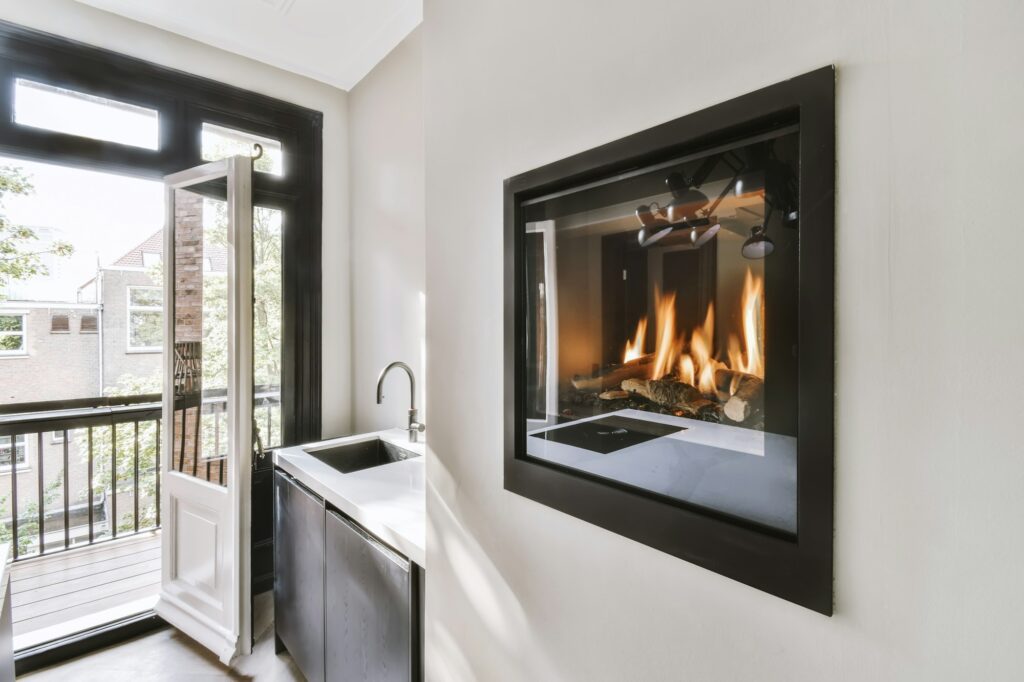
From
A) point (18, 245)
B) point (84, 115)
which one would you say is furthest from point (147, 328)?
point (84, 115)

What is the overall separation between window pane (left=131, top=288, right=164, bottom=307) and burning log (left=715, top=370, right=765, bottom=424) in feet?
11.1

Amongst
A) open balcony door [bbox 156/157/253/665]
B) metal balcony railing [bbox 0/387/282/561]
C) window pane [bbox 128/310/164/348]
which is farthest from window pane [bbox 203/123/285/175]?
metal balcony railing [bbox 0/387/282/561]

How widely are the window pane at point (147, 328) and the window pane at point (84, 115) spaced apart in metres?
1.07

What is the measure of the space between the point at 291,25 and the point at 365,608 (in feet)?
8.76

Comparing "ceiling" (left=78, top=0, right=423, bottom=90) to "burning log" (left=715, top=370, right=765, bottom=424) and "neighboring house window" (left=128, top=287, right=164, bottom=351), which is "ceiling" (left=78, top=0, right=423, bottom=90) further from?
"burning log" (left=715, top=370, right=765, bottom=424)

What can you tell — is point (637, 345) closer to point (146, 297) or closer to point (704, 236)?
point (704, 236)

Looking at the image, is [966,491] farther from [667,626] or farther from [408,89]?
[408,89]

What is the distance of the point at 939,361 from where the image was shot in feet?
1.64

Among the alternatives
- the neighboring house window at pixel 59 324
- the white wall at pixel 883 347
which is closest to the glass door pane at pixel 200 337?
the neighboring house window at pixel 59 324

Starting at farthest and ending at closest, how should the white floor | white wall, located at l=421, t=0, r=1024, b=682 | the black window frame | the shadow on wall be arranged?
the black window frame → the white floor → the shadow on wall → white wall, located at l=421, t=0, r=1024, b=682

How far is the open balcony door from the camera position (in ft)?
6.79

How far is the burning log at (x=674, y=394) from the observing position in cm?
74

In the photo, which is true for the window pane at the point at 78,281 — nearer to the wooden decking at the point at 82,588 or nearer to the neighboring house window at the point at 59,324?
the neighboring house window at the point at 59,324

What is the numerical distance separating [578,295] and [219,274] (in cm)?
203
